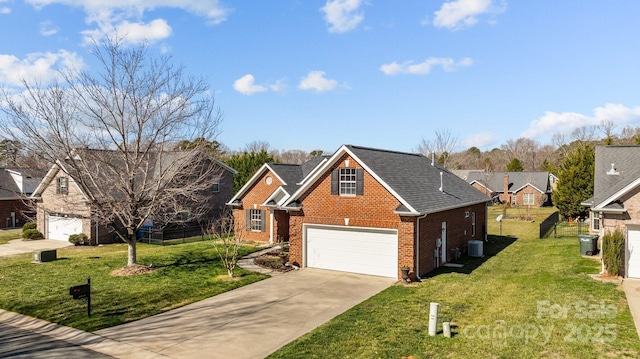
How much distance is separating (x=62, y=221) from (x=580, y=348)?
112 ft

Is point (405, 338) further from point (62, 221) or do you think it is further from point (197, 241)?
point (62, 221)

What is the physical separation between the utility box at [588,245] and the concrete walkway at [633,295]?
5.02 meters

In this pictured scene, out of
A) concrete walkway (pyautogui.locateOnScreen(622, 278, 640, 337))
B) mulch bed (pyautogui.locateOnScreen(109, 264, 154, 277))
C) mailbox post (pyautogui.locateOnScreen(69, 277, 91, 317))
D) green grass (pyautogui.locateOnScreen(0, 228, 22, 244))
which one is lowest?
green grass (pyautogui.locateOnScreen(0, 228, 22, 244))

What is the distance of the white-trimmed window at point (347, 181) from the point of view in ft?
62.2

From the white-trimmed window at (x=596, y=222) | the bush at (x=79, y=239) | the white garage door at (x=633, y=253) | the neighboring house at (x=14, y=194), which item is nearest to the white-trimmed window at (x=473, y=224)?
the white-trimmed window at (x=596, y=222)

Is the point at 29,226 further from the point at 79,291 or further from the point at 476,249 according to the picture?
the point at 476,249

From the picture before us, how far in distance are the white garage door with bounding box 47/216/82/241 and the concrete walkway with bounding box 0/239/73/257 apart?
2.00ft

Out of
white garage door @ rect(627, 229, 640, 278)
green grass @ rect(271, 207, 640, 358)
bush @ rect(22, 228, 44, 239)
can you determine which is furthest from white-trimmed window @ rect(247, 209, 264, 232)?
white garage door @ rect(627, 229, 640, 278)

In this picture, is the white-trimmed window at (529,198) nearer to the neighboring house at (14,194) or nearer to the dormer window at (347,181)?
the dormer window at (347,181)

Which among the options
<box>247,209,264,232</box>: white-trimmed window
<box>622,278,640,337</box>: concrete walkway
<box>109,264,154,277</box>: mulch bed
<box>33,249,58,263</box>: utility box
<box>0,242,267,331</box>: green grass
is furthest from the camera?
<box>247,209,264,232</box>: white-trimmed window

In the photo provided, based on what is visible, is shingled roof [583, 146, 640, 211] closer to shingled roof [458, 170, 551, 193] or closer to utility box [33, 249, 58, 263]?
utility box [33, 249, 58, 263]

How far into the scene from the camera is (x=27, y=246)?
94.8ft

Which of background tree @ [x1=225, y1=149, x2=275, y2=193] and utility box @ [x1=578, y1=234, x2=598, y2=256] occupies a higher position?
background tree @ [x1=225, y1=149, x2=275, y2=193]

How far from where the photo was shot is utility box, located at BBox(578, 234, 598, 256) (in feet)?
68.4
